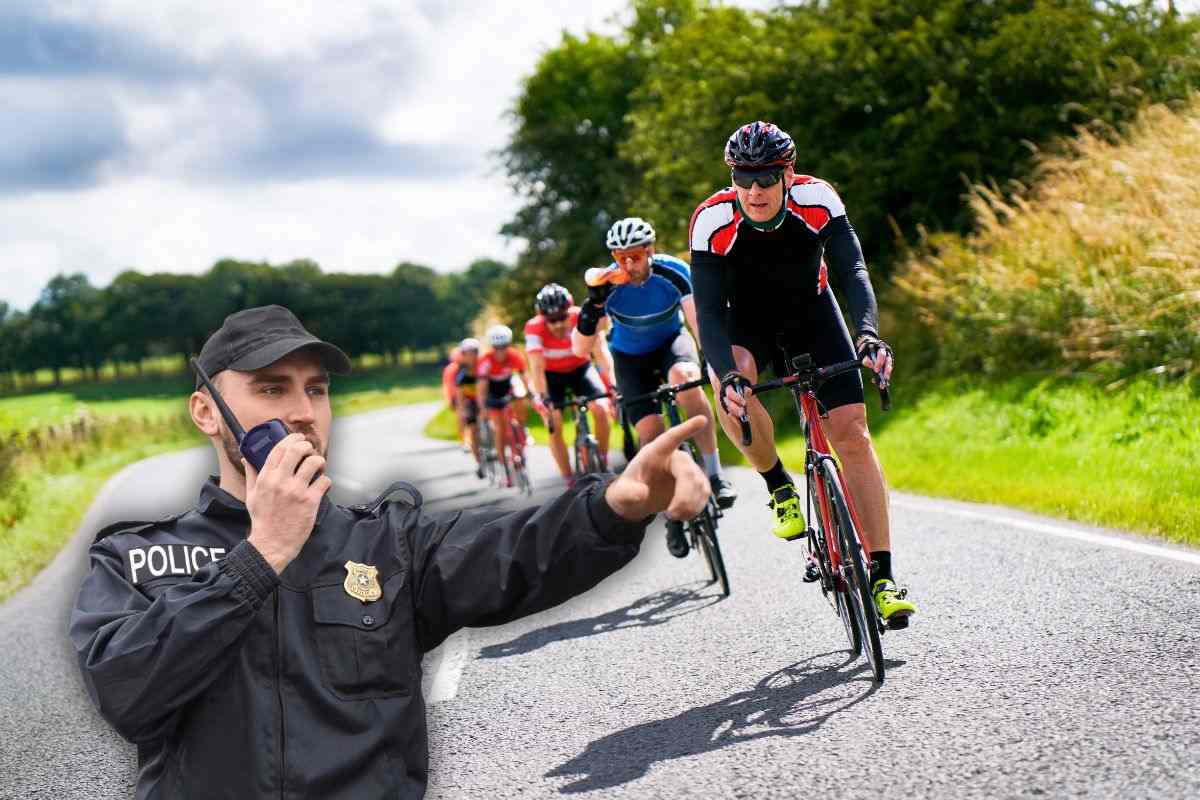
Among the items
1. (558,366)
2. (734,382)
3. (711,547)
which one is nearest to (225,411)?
(734,382)

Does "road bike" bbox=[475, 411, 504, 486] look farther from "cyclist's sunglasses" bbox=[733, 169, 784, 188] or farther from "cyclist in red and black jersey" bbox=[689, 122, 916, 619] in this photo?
"cyclist's sunglasses" bbox=[733, 169, 784, 188]

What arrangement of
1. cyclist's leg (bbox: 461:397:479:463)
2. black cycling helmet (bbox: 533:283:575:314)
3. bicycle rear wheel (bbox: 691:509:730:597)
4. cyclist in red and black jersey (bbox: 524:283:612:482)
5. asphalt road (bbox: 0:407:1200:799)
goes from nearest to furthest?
asphalt road (bbox: 0:407:1200:799) → bicycle rear wheel (bbox: 691:509:730:597) → cyclist in red and black jersey (bbox: 524:283:612:482) → black cycling helmet (bbox: 533:283:575:314) → cyclist's leg (bbox: 461:397:479:463)

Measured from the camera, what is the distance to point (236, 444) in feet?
7.66

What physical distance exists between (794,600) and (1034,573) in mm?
1281

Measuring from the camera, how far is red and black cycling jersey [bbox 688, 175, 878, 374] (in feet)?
18.1

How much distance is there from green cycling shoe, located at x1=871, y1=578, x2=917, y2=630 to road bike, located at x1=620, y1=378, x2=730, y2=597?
197 cm

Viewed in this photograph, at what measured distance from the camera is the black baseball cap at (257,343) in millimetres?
2348

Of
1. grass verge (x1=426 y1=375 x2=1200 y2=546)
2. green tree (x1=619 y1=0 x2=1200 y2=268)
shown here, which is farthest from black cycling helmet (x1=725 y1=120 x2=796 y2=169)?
green tree (x1=619 y1=0 x2=1200 y2=268)

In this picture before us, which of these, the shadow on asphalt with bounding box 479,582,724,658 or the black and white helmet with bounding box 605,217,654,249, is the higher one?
the black and white helmet with bounding box 605,217,654,249

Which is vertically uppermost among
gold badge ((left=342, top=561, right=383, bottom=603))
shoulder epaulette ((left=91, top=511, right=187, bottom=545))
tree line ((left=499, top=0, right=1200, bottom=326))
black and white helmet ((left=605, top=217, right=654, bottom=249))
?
tree line ((left=499, top=0, right=1200, bottom=326))

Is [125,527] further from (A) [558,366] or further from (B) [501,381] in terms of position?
(B) [501,381]

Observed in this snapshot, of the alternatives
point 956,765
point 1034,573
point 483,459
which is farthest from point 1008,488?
point 483,459

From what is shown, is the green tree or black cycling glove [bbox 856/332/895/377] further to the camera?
the green tree

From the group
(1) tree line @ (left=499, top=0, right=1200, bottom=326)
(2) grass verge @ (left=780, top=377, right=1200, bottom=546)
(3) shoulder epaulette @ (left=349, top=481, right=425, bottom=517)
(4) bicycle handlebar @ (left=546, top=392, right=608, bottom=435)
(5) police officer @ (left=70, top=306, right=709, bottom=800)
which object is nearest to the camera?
(5) police officer @ (left=70, top=306, right=709, bottom=800)
